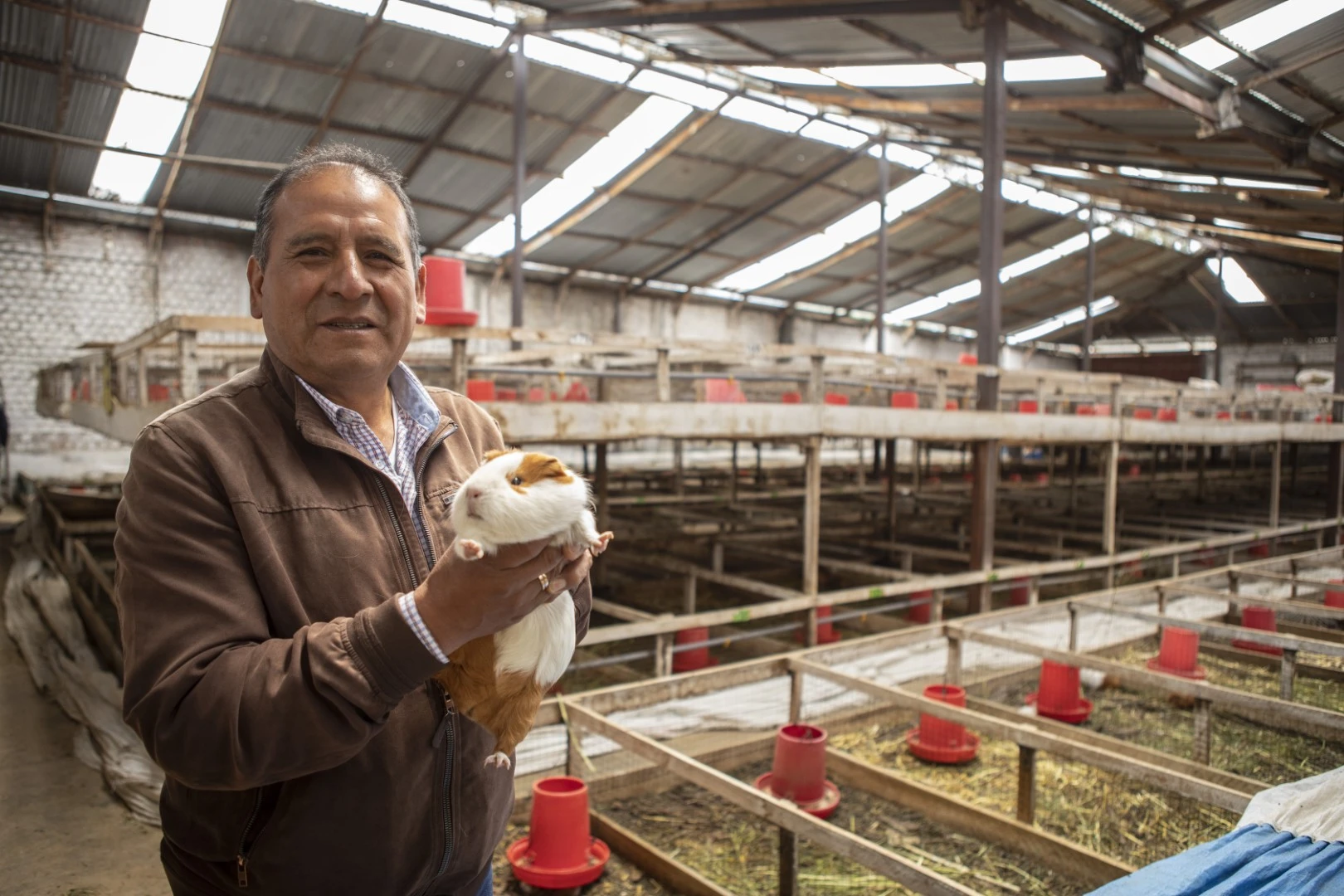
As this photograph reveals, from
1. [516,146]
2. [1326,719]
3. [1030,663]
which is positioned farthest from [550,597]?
[516,146]

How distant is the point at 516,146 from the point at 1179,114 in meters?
8.65

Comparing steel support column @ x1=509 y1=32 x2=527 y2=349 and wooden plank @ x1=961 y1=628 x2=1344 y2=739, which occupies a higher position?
steel support column @ x1=509 y1=32 x2=527 y2=349

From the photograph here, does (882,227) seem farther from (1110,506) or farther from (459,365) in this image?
(459,365)

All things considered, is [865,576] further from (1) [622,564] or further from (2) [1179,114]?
(2) [1179,114]

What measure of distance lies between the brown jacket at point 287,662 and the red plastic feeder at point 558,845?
2.04 m

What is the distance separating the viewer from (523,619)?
120 cm

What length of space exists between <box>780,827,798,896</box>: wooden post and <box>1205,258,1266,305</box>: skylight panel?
27.1 meters

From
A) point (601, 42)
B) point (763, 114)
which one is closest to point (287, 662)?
point (601, 42)

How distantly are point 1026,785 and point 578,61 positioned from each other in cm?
1114

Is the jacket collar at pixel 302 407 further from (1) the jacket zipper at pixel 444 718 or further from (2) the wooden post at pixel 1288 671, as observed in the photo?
(2) the wooden post at pixel 1288 671

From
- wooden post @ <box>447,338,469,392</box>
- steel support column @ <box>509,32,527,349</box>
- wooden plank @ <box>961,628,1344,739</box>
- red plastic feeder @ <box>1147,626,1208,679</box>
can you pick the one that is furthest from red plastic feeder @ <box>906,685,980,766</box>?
steel support column @ <box>509,32,527,349</box>

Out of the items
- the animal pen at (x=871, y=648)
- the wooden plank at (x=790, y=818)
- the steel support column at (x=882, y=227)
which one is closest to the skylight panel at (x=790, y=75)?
the steel support column at (x=882, y=227)

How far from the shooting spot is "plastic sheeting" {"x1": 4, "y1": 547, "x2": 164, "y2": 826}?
3502 millimetres

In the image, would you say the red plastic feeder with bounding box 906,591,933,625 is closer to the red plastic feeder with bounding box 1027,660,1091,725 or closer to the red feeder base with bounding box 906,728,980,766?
the red plastic feeder with bounding box 1027,660,1091,725
